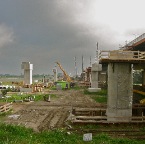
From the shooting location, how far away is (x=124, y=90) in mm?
26359

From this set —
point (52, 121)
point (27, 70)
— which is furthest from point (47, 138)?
point (27, 70)

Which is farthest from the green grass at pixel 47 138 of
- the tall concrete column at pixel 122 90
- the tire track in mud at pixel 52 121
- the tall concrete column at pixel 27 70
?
the tall concrete column at pixel 27 70

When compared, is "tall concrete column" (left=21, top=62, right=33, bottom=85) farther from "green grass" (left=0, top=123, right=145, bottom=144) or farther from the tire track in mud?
"green grass" (left=0, top=123, right=145, bottom=144)

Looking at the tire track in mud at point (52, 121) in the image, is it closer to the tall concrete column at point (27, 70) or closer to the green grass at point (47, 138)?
the green grass at point (47, 138)

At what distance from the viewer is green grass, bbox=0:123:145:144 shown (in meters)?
19.0

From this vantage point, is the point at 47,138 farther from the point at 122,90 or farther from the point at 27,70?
the point at 27,70

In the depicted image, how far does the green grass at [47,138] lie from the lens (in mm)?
19031

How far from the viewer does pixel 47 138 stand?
20.1 meters

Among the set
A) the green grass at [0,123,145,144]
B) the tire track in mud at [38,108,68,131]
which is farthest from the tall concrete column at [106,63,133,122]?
the green grass at [0,123,145,144]

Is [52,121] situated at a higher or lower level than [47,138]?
higher

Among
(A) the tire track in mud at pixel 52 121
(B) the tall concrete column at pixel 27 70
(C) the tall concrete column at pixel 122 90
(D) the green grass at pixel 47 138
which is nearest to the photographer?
(D) the green grass at pixel 47 138

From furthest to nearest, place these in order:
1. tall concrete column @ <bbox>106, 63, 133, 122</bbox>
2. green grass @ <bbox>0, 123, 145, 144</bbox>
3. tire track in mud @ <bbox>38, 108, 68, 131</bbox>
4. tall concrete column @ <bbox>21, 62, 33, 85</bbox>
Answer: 1. tall concrete column @ <bbox>21, 62, 33, 85</bbox>
2. tall concrete column @ <bbox>106, 63, 133, 122</bbox>
3. tire track in mud @ <bbox>38, 108, 68, 131</bbox>
4. green grass @ <bbox>0, 123, 145, 144</bbox>

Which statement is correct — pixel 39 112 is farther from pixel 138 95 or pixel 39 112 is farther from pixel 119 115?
pixel 138 95

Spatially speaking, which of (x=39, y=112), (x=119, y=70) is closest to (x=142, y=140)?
(x=119, y=70)
